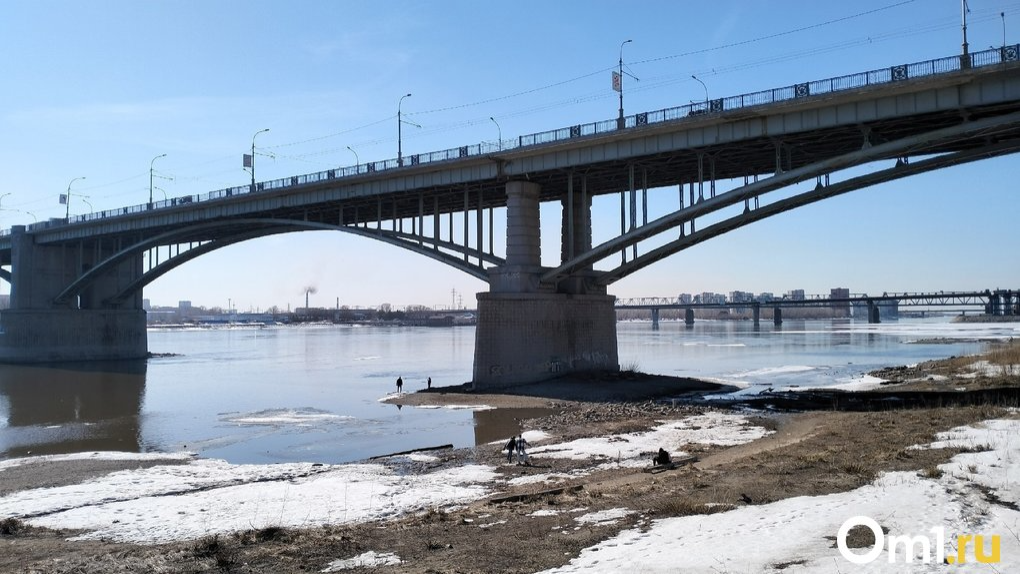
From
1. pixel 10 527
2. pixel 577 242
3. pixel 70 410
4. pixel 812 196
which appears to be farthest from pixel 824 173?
pixel 70 410

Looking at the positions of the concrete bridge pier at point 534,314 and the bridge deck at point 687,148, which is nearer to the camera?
the bridge deck at point 687,148

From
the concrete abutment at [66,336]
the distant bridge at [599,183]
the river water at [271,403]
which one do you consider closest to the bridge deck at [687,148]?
the distant bridge at [599,183]

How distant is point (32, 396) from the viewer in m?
45.9

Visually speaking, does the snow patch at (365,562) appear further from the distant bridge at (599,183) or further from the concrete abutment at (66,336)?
the concrete abutment at (66,336)

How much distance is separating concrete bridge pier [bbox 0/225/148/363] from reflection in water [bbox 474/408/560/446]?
6217 cm

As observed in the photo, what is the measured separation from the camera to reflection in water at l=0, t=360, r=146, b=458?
91.2 feet

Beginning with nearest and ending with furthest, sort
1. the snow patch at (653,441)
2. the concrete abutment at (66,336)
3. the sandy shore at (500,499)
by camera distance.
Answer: the sandy shore at (500,499) < the snow patch at (653,441) < the concrete abutment at (66,336)

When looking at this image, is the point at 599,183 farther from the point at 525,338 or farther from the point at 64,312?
the point at 64,312

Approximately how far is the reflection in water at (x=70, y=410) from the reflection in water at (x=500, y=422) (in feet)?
40.0

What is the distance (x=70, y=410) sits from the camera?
38.8 meters

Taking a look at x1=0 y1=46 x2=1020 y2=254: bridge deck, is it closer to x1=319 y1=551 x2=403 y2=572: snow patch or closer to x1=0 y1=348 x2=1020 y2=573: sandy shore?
x1=0 y1=348 x2=1020 y2=573: sandy shore

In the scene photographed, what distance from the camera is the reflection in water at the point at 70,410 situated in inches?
1095

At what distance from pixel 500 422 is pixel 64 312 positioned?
65855 mm

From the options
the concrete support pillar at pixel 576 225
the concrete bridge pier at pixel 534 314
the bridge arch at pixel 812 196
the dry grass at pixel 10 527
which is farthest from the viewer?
the concrete support pillar at pixel 576 225
